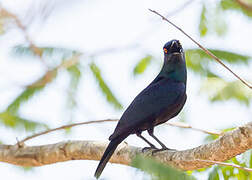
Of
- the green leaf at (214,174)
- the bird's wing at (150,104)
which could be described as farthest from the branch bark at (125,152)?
the bird's wing at (150,104)

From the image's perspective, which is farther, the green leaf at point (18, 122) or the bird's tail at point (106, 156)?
the green leaf at point (18, 122)

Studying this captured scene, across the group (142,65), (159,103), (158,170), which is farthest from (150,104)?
(142,65)

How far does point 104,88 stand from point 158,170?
232 inches

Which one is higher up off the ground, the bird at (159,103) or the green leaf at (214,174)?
the green leaf at (214,174)

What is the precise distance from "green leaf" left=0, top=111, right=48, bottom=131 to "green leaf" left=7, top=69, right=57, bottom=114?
0.32 m

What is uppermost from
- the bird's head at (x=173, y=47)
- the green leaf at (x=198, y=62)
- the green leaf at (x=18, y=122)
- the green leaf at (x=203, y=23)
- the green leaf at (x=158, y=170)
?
the green leaf at (x=158, y=170)

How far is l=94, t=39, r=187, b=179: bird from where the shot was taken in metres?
4.98

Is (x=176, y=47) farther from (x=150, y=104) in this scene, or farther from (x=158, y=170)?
(x=158, y=170)

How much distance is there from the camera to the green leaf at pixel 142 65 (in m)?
8.16

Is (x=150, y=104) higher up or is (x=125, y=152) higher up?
(x=150, y=104)

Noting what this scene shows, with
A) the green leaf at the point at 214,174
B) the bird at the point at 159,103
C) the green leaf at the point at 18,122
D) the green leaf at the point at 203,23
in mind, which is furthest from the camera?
the green leaf at the point at 18,122

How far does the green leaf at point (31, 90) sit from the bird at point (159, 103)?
1751mm

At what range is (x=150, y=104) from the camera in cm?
527

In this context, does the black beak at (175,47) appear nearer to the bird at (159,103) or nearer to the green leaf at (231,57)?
the bird at (159,103)
